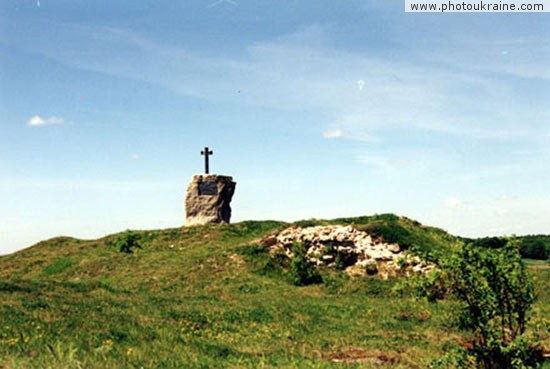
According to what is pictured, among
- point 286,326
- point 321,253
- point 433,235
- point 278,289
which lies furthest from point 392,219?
point 286,326

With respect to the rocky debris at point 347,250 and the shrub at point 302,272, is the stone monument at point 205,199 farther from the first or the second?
the shrub at point 302,272

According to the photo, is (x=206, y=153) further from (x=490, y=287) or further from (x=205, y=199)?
(x=490, y=287)

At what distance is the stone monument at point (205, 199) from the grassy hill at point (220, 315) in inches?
284

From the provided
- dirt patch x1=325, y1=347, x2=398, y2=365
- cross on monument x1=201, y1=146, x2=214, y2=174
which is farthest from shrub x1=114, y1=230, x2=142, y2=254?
dirt patch x1=325, y1=347, x2=398, y2=365

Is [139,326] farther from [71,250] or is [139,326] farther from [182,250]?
[71,250]

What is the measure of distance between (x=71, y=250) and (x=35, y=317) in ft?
105

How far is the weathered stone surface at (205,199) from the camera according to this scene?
47.6m

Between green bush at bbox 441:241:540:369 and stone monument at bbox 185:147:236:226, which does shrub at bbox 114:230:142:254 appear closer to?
stone monument at bbox 185:147:236:226

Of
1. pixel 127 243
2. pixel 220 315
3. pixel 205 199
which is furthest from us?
pixel 205 199

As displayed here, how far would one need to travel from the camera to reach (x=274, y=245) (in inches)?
1379

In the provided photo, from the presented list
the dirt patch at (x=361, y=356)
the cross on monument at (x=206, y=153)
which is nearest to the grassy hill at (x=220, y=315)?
the dirt patch at (x=361, y=356)

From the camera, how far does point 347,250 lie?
3231 centimetres

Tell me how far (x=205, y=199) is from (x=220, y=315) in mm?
29471

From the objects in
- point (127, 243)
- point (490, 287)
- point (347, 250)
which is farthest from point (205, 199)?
point (490, 287)
